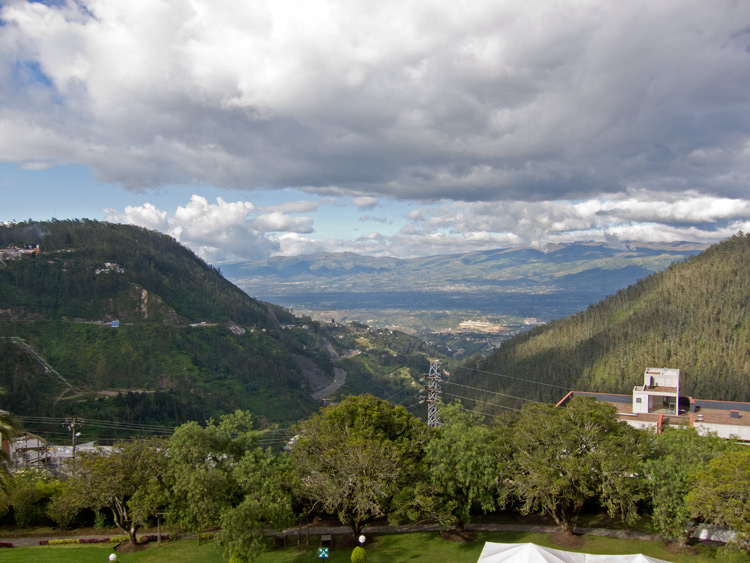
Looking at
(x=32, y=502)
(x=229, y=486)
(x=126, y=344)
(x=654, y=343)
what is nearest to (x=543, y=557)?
(x=229, y=486)

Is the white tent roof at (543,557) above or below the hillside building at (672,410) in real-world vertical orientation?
below

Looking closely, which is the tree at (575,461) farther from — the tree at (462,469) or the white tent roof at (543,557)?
the white tent roof at (543,557)

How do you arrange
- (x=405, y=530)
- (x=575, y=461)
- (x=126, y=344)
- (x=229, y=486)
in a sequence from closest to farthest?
(x=575, y=461)
(x=229, y=486)
(x=405, y=530)
(x=126, y=344)

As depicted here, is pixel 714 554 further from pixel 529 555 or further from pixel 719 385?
pixel 719 385

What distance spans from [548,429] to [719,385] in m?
87.7

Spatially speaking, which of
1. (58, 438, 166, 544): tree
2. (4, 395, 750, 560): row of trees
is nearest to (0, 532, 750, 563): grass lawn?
(4, 395, 750, 560): row of trees

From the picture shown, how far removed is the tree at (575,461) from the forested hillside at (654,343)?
261ft

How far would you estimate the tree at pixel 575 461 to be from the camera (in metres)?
31.8

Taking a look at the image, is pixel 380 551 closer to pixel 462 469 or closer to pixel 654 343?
pixel 462 469

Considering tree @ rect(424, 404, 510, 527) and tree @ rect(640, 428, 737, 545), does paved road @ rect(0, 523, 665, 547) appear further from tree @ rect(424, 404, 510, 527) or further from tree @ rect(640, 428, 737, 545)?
tree @ rect(640, 428, 737, 545)

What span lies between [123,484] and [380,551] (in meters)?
18.5

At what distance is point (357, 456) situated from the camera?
32656mm

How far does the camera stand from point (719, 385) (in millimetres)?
99750

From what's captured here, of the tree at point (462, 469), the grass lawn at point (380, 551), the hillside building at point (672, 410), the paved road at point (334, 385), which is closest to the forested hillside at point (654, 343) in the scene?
the hillside building at point (672, 410)
